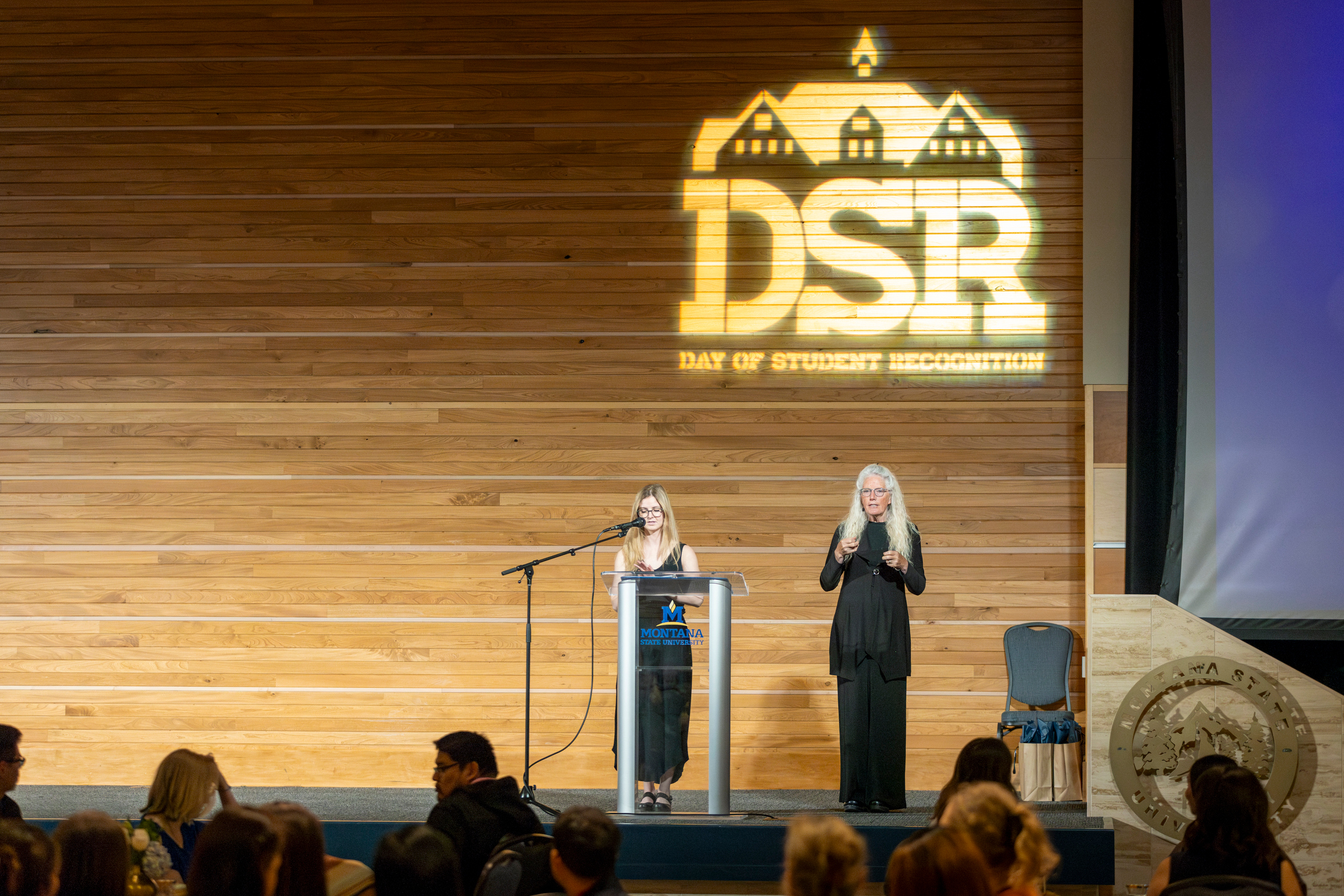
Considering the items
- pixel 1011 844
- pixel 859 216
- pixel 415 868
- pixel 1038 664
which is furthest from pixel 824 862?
pixel 859 216

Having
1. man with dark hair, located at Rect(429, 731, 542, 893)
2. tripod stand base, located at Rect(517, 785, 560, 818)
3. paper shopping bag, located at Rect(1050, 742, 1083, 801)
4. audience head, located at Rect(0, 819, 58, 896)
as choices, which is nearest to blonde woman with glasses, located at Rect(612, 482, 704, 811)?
tripod stand base, located at Rect(517, 785, 560, 818)

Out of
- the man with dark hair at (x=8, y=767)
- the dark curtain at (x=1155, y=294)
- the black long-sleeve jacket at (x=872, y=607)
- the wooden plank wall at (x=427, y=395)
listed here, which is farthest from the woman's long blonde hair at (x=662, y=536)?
the dark curtain at (x=1155, y=294)

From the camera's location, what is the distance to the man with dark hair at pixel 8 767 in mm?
3523

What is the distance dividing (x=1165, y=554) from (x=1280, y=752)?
3.85 ft

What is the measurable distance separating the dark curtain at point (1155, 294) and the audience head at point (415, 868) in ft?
13.7

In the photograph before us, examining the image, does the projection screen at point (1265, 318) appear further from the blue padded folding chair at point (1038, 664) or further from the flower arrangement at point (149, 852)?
the flower arrangement at point (149, 852)

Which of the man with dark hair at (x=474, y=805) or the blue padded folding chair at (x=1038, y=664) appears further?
the blue padded folding chair at (x=1038, y=664)

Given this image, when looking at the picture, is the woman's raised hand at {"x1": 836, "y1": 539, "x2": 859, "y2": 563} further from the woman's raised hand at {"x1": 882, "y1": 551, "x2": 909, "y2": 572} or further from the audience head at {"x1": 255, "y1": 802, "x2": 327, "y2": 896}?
the audience head at {"x1": 255, "y1": 802, "x2": 327, "y2": 896}

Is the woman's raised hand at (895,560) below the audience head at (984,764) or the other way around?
the other way around

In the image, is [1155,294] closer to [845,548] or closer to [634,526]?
[845,548]

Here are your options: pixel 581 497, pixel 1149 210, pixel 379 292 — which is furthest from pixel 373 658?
pixel 1149 210

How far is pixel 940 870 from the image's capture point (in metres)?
2.00

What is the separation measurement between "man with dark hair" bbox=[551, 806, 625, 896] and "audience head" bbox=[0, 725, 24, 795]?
6.31ft

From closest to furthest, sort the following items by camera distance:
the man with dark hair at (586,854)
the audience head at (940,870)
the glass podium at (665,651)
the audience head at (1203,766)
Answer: the audience head at (940,870) → the man with dark hair at (586,854) → the audience head at (1203,766) → the glass podium at (665,651)
